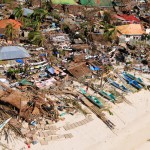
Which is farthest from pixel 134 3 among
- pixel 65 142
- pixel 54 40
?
pixel 65 142

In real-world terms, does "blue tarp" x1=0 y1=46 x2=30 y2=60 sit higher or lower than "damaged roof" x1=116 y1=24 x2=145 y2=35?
higher

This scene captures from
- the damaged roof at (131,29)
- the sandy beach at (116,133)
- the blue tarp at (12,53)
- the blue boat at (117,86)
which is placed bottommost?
the sandy beach at (116,133)

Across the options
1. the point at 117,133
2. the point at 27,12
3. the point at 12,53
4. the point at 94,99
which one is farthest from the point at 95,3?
the point at 117,133

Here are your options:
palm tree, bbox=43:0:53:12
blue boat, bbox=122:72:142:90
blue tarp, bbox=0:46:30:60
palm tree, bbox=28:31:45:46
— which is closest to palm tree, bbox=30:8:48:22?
palm tree, bbox=43:0:53:12

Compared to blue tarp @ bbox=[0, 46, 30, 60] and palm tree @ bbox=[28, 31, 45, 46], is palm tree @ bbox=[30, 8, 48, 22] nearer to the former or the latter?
palm tree @ bbox=[28, 31, 45, 46]

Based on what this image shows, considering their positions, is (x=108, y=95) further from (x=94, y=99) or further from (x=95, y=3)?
(x=95, y=3)

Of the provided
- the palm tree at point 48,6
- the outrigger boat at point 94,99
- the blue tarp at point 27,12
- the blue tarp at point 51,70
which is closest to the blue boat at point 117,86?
the outrigger boat at point 94,99

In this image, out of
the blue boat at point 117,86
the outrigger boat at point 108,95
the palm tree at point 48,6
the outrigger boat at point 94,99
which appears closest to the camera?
the outrigger boat at point 94,99

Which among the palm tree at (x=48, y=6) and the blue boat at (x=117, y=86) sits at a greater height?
the palm tree at (x=48, y=6)

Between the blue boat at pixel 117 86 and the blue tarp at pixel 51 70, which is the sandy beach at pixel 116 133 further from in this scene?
the blue tarp at pixel 51 70
